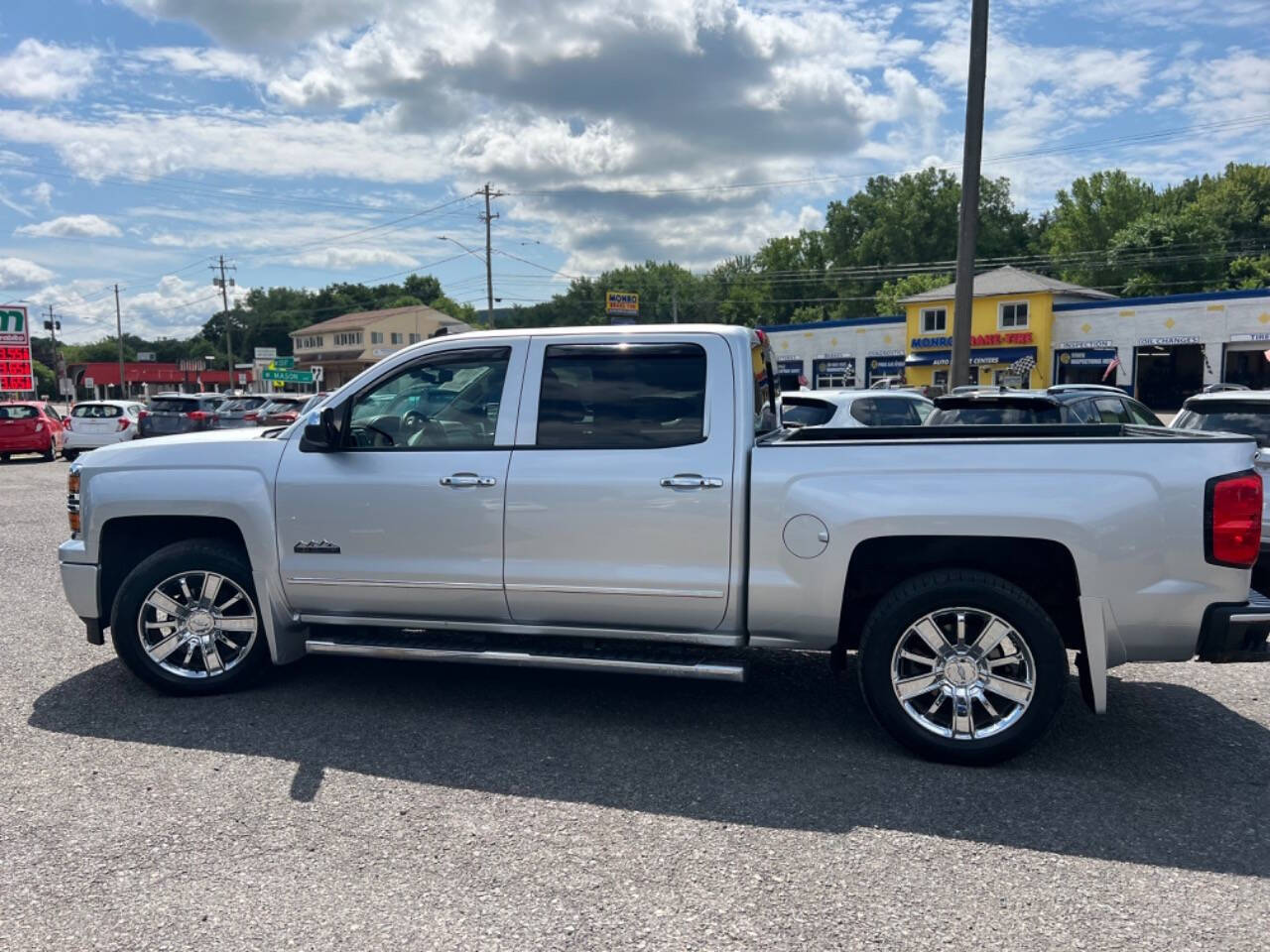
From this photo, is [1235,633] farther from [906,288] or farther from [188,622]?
[906,288]

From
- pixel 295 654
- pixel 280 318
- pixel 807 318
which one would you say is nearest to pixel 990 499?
pixel 295 654

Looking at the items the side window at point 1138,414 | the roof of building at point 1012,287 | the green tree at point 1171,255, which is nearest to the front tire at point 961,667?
the side window at point 1138,414

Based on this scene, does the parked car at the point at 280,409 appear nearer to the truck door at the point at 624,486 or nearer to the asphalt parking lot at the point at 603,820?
the asphalt parking lot at the point at 603,820

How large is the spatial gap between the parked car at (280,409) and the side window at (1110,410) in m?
16.6

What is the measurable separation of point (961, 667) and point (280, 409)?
22.9m

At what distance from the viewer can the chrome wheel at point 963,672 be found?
172 inches

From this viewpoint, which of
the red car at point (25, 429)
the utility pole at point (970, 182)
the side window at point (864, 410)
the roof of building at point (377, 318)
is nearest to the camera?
the side window at point (864, 410)

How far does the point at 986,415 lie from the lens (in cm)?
939

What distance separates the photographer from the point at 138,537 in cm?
562

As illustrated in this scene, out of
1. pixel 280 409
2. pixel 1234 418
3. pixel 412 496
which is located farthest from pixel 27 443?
pixel 1234 418

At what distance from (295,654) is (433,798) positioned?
5.43 ft

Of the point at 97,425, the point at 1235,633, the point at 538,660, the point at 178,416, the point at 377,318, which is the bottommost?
the point at 538,660

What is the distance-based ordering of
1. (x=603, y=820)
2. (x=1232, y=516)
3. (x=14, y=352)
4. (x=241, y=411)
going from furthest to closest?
1. (x=14, y=352)
2. (x=241, y=411)
3. (x=1232, y=516)
4. (x=603, y=820)

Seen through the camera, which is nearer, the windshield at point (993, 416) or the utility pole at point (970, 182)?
→ the windshield at point (993, 416)
